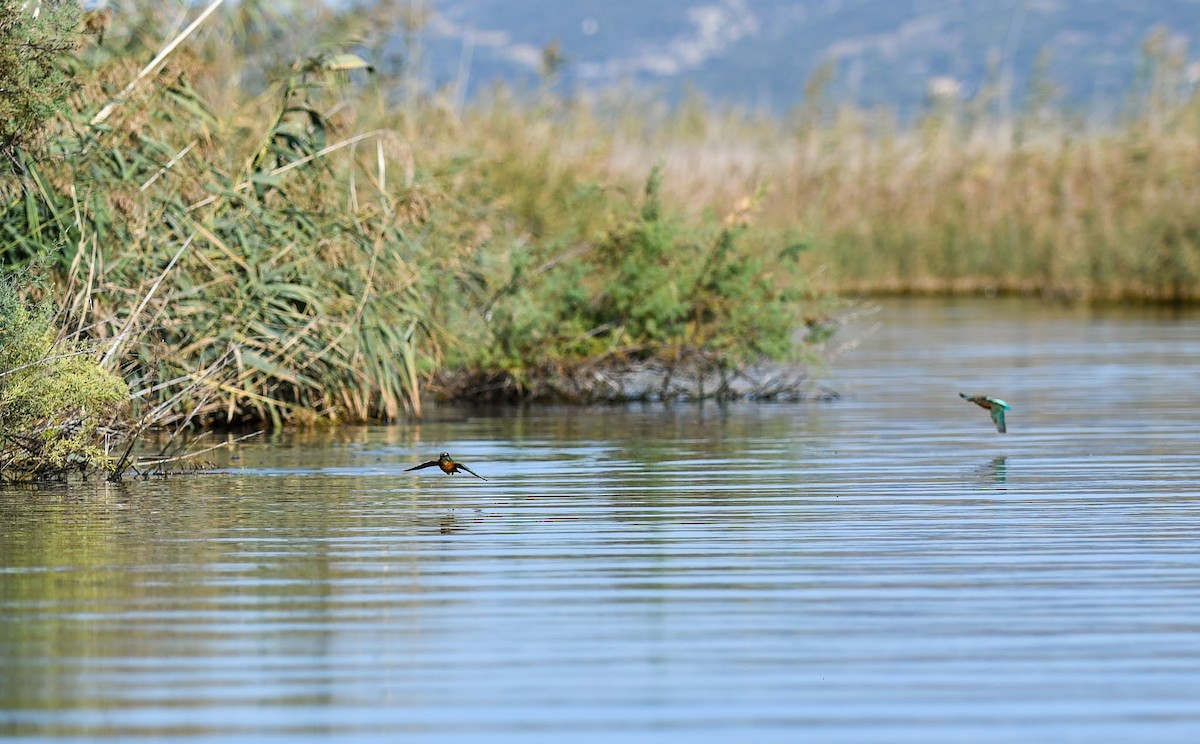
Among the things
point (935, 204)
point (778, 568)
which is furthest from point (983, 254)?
point (778, 568)

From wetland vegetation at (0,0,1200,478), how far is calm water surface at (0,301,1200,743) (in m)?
0.99

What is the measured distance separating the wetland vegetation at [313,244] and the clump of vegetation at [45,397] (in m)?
0.02

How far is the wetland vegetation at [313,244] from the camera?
12.6m

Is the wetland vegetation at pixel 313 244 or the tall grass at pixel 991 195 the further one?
the tall grass at pixel 991 195

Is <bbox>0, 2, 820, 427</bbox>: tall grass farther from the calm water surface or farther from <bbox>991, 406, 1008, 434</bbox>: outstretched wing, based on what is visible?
<bbox>991, 406, 1008, 434</bbox>: outstretched wing

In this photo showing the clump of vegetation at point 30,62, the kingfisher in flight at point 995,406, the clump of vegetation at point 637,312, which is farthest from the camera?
the clump of vegetation at point 637,312

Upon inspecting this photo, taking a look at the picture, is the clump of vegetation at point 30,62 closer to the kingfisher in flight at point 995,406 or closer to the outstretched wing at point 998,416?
the kingfisher in flight at point 995,406

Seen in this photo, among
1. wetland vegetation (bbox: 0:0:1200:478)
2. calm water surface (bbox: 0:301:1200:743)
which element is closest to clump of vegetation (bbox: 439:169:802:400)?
wetland vegetation (bbox: 0:0:1200:478)

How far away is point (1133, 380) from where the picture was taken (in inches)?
798

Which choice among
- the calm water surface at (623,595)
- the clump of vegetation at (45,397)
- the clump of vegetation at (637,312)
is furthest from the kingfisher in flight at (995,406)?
the clump of vegetation at (45,397)

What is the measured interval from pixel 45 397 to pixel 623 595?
4439 millimetres

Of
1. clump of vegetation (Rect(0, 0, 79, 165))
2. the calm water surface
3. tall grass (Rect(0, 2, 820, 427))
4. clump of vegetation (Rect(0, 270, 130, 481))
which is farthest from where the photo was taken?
tall grass (Rect(0, 2, 820, 427))

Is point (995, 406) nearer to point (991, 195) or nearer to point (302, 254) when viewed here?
point (302, 254)

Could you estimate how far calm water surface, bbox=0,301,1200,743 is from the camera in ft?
19.7
